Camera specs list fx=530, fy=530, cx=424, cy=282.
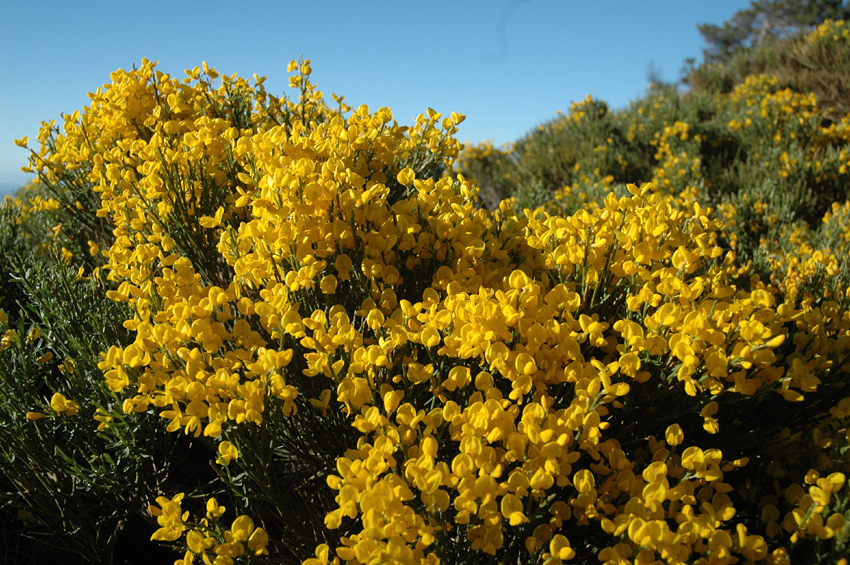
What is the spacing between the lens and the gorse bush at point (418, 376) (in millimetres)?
1113

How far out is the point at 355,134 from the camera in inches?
69.3

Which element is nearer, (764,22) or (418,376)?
(418,376)

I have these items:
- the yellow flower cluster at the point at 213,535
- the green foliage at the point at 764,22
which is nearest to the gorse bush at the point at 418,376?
the yellow flower cluster at the point at 213,535

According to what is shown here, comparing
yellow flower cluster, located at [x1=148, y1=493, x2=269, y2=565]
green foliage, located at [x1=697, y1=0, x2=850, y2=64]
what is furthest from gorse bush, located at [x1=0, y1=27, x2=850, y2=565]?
green foliage, located at [x1=697, y1=0, x2=850, y2=64]

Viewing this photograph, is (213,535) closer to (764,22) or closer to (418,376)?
(418,376)

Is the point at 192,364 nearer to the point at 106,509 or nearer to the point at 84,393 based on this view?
the point at 84,393

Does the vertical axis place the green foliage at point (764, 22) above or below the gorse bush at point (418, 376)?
above

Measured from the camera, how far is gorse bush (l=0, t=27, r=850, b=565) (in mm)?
1113

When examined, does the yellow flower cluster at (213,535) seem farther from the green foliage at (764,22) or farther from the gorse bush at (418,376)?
the green foliage at (764,22)

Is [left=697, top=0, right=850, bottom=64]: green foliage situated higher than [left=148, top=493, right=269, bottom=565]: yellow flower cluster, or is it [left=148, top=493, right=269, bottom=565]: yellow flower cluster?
[left=697, top=0, right=850, bottom=64]: green foliage

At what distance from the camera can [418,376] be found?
129 cm

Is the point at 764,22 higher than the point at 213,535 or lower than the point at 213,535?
higher

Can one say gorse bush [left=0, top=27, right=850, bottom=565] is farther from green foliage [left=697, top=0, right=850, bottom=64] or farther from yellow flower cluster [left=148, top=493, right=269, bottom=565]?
green foliage [left=697, top=0, right=850, bottom=64]

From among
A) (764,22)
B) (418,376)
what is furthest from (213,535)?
(764,22)
